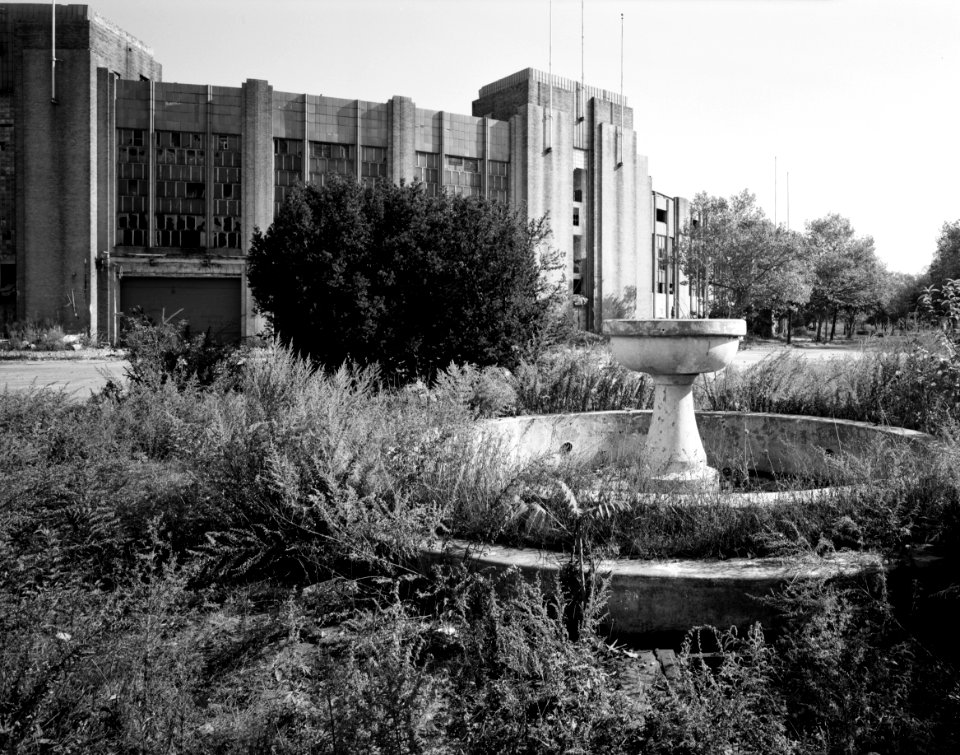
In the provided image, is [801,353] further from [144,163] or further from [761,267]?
[761,267]

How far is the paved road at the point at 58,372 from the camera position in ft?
57.3

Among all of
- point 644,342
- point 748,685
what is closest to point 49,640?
point 748,685

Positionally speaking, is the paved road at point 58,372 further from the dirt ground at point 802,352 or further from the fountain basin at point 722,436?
the dirt ground at point 802,352

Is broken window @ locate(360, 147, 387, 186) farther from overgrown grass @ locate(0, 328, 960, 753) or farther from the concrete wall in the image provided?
overgrown grass @ locate(0, 328, 960, 753)

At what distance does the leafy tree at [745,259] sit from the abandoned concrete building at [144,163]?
2096cm

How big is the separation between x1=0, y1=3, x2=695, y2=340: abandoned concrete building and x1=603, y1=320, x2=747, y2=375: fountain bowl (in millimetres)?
30941

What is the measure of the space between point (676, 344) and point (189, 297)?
1430 inches

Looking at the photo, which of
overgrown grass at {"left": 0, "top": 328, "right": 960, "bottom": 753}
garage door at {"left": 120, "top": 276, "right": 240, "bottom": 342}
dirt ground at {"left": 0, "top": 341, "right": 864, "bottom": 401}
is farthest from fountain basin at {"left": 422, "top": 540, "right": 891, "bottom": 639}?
garage door at {"left": 120, "top": 276, "right": 240, "bottom": 342}

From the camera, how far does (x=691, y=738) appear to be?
2574 millimetres

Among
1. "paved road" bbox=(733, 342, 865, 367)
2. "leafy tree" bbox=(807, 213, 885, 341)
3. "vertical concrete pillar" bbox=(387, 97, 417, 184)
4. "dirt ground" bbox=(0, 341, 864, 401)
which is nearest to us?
"paved road" bbox=(733, 342, 865, 367)

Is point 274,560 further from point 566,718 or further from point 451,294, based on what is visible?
point 451,294

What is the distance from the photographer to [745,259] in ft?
181

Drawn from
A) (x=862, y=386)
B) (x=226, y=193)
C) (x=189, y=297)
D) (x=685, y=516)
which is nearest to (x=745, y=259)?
(x=226, y=193)

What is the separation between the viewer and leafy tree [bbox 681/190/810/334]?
180ft
